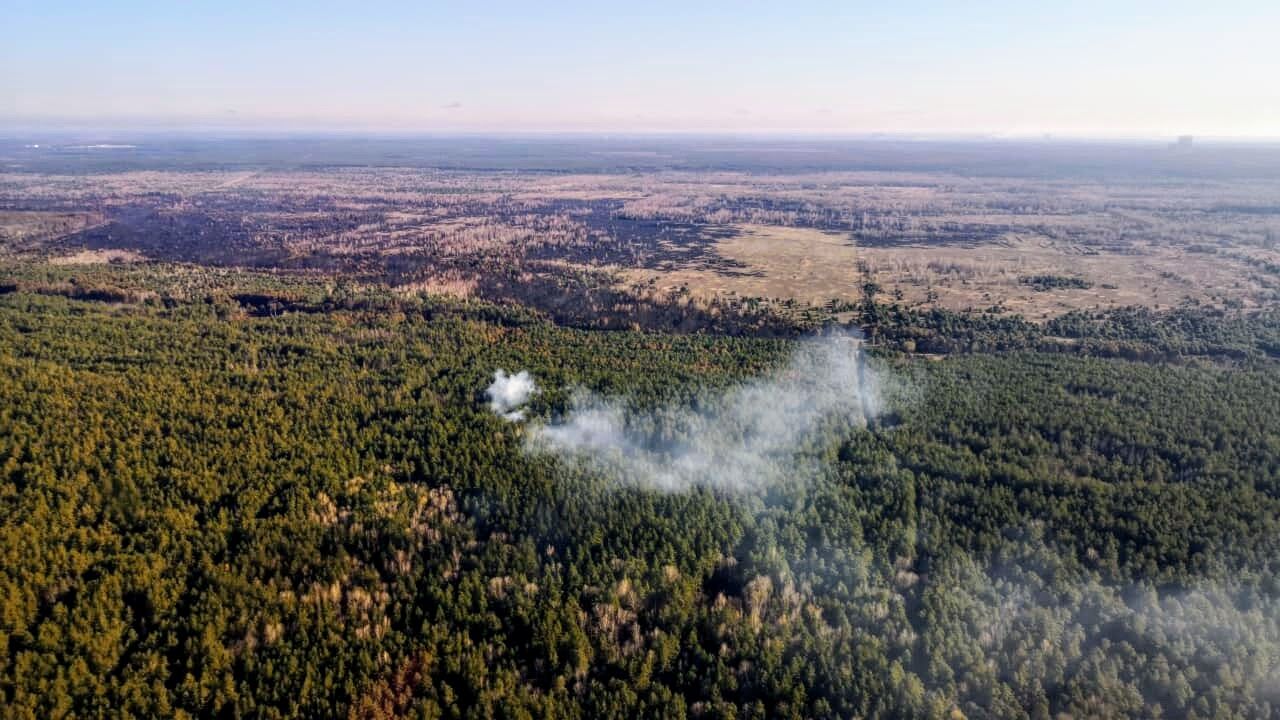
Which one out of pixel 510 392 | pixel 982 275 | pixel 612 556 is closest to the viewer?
pixel 612 556

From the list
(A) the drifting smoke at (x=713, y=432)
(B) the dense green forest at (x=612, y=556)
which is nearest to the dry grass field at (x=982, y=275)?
(B) the dense green forest at (x=612, y=556)

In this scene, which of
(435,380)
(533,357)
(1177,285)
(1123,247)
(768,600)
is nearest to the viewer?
(768,600)

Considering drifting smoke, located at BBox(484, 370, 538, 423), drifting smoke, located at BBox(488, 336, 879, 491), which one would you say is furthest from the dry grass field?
drifting smoke, located at BBox(484, 370, 538, 423)

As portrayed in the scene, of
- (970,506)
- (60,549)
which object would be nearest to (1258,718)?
(970,506)

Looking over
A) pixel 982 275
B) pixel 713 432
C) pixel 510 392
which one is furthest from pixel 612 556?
pixel 982 275

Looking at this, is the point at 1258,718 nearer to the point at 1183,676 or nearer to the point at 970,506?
the point at 1183,676

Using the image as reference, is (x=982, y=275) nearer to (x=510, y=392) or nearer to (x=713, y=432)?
(x=713, y=432)
